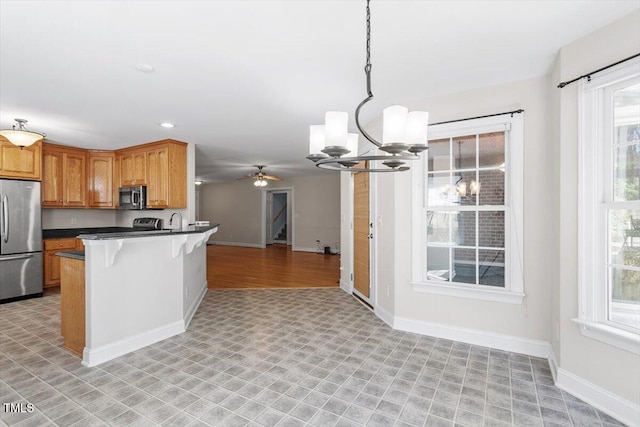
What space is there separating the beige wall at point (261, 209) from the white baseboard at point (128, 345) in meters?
6.34

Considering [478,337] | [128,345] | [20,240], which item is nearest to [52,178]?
[20,240]

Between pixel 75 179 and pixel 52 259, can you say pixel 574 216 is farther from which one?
pixel 75 179

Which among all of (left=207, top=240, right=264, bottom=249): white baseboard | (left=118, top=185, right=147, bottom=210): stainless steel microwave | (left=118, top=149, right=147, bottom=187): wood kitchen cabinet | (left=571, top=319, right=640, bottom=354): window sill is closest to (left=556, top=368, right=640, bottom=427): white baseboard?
(left=571, top=319, right=640, bottom=354): window sill

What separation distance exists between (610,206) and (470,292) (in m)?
1.31

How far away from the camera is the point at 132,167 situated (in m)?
5.14

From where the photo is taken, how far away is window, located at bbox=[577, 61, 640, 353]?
1.91m

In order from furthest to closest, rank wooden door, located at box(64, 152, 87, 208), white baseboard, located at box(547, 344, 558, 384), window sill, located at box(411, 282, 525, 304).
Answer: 1. wooden door, located at box(64, 152, 87, 208)
2. window sill, located at box(411, 282, 525, 304)
3. white baseboard, located at box(547, 344, 558, 384)

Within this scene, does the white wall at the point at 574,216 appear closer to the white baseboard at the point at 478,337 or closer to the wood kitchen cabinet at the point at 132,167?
the white baseboard at the point at 478,337

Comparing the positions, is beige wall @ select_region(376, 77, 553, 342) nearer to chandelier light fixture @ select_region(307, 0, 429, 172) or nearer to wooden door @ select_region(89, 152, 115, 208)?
chandelier light fixture @ select_region(307, 0, 429, 172)

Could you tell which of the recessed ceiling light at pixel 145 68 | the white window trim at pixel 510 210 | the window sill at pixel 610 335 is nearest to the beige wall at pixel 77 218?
the recessed ceiling light at pixel 145 68

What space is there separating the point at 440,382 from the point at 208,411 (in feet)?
5.34

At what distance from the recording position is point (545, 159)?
261cm

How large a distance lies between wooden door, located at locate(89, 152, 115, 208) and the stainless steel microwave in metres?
0.33

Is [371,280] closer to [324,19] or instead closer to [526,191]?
[526,191]
